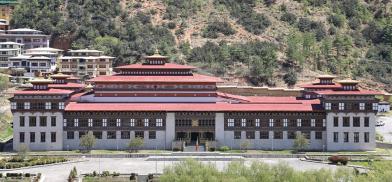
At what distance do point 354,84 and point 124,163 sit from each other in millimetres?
26677

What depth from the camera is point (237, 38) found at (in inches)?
5325

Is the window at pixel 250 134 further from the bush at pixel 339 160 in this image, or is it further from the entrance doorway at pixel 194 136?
the bush at pixel 339 160

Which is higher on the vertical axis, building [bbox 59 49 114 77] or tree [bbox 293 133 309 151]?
building [bbox 59 49 114 77]

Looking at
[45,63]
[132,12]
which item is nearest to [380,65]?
[132,12]

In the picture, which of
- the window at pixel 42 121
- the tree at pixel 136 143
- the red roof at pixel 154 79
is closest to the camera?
the tree at pixel 136 143

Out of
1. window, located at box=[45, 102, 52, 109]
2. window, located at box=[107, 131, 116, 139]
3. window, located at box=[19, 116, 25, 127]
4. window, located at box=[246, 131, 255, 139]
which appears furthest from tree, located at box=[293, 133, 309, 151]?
window, located at box=[19, 116, 25, 127]

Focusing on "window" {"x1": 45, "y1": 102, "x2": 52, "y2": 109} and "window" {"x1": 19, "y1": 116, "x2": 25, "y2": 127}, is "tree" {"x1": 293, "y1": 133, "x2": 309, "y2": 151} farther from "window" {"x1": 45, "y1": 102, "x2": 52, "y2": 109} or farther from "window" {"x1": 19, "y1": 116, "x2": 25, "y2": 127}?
"window" {"x1": 19, "y1": 116, "x2": 25, "y2": 127}

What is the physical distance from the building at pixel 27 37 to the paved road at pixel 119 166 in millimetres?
61583

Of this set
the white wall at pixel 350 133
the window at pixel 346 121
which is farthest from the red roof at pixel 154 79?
the window at pixel 346 121

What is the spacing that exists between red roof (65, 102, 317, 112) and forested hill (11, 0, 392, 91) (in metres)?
36.3

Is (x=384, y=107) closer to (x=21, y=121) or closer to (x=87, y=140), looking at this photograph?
(x=87, y=140)

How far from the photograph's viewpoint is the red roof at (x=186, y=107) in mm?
81125

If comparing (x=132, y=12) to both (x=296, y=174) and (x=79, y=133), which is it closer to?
(x=79, y=133)

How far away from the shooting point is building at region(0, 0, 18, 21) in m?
147
